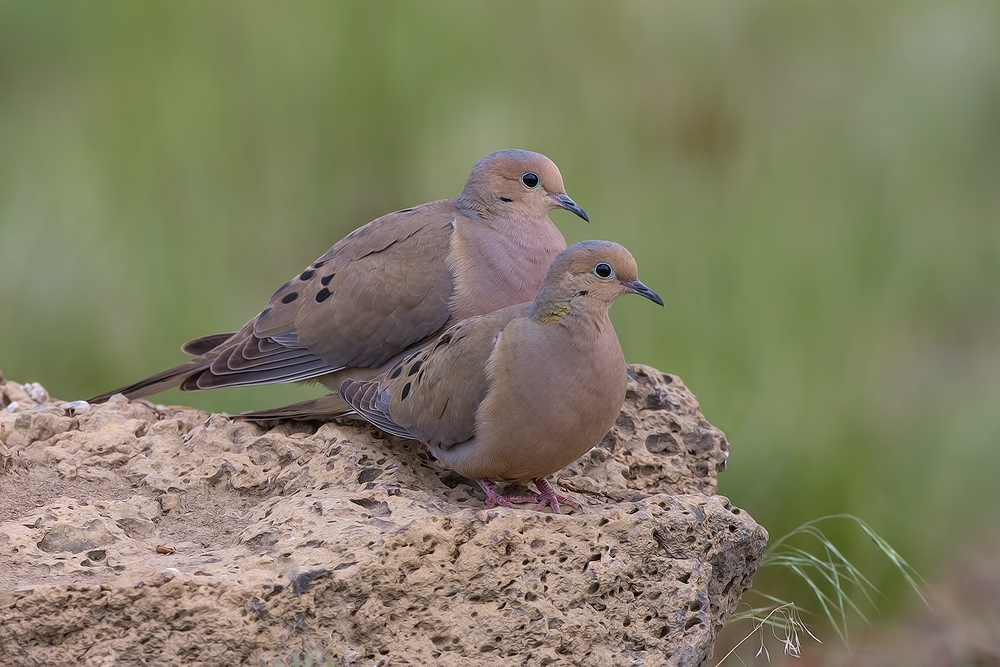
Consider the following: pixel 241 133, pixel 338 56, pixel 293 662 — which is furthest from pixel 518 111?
pixel 293 662

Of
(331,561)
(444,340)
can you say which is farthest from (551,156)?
(331,561)

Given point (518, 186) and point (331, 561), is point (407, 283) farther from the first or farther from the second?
point (331, 561)

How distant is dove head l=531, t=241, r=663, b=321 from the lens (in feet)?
11.1

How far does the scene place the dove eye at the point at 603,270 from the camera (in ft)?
11.2

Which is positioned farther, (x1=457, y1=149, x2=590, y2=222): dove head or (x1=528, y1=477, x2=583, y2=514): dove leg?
(x1=457, y1=149, x2=590, y2=222): dove head

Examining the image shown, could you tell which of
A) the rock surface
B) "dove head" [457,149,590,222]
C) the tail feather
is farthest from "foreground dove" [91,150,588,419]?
the rock surface

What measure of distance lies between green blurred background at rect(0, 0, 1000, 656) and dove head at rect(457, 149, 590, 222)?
1.45 metres

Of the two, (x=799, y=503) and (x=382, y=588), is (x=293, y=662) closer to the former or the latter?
(x=382, y=588)

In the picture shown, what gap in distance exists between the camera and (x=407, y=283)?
167 inches

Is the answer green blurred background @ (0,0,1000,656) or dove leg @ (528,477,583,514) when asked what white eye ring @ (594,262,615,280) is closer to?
dove leg @ (528,477,583,514)

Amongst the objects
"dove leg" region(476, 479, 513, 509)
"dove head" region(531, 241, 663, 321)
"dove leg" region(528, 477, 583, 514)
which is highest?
"dove head" region(531, 241, 663, 321)

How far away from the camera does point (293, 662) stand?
2758 mm

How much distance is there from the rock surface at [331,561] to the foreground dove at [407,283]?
2.27 ft

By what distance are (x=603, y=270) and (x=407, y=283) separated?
3.40ft
